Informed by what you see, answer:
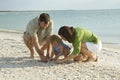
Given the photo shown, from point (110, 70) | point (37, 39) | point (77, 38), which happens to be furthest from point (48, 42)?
point (110, 70)

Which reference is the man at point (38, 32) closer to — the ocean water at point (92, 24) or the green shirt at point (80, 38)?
the green shirt at point (80, 38)

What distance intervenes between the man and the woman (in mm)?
441

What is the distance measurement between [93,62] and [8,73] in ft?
7.19

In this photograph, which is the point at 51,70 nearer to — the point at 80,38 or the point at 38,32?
the point at 80,38

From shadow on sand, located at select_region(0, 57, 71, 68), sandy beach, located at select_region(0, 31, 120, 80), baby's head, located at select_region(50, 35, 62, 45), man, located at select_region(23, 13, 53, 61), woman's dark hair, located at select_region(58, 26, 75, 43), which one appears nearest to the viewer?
sandy beach, located at select_region(0, 31, 120, 80)

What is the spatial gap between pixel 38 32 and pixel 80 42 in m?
1.03

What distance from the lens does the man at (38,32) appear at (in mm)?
7940

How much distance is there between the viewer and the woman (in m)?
7.65

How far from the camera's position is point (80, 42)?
795 centimetres

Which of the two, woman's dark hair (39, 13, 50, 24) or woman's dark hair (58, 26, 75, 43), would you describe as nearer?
woman's dark hair (58, 26, 75, 43)

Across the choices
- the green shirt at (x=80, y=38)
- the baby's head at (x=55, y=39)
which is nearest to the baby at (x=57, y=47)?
the baby's head at (x=55, y=39)

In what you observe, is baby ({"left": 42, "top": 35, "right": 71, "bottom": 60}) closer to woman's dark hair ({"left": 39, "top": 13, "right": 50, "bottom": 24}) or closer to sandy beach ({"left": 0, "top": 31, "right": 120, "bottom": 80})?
sandy beach ({"left": 0, "top": 31, "right": 120, "bottom": 80})

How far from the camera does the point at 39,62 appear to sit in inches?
330

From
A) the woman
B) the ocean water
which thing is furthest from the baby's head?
the ocean water
